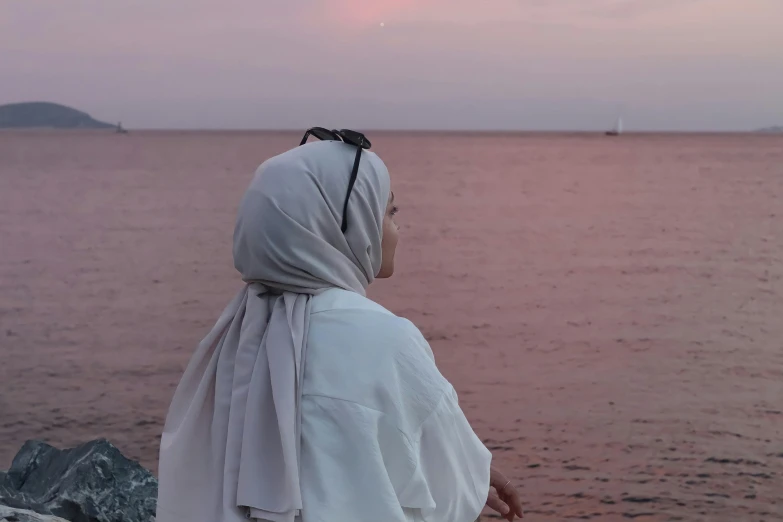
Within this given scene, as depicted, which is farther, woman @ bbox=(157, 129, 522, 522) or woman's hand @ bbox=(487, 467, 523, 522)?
woman's hand @ bbox=(487, 467, 523, 522)

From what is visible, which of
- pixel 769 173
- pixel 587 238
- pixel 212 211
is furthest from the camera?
pixel 769 173

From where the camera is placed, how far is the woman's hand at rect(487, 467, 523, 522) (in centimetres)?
229

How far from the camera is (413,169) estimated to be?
58219mm

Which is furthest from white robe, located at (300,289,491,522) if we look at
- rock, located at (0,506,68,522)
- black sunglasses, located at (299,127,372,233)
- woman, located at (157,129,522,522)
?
rock, located at (0,506,68,522)

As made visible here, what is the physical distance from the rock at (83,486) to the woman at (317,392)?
2.93 meters

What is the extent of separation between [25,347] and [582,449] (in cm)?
808

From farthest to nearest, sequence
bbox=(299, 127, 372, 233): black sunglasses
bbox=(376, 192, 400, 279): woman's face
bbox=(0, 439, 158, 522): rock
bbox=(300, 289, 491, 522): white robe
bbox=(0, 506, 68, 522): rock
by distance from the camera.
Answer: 1. bbox=(0, 439, 158, 522): rock
2. bbox=(0, 506, 68, 522): rock
3. bbox=(376, 192, 400, 279): woman's face
4. bbox=(299, 127, 372, 233): black sunglasses
5. bbox=(300, 289, 491, 522): white robe

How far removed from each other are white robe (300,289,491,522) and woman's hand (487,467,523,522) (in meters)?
0.47

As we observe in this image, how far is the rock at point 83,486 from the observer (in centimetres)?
461

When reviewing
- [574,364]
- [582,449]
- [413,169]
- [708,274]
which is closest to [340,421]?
[582,449]

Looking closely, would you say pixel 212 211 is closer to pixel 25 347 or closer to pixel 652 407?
pixel 25 347

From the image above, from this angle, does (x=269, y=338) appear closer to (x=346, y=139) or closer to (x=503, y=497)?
(x=346, y=139)

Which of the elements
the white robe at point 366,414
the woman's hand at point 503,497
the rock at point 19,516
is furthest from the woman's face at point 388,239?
the rock at point 19,516

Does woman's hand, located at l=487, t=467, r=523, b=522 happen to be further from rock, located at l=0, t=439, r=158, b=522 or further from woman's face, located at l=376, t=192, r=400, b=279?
rock, located at l=0, t=439, r=158, b=522
